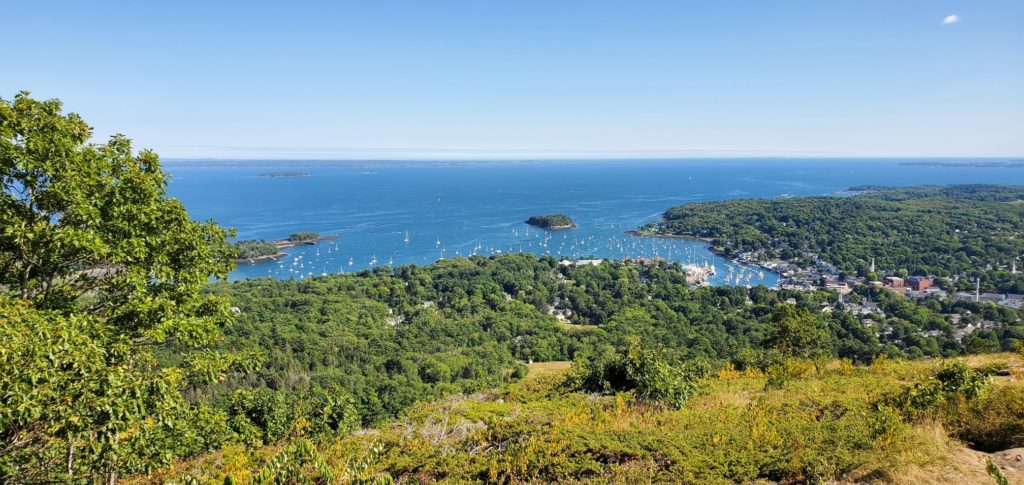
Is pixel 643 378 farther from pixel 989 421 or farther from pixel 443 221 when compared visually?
pixel 443 221

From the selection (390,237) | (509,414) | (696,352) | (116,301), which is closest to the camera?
(116,301)

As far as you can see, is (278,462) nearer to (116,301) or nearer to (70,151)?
(116,301)

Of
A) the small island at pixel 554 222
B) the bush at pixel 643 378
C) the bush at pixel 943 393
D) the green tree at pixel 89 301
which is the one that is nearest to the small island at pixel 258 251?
the small island at pixel 554 222

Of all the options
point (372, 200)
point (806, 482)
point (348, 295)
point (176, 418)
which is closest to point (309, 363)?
point (348, 295)

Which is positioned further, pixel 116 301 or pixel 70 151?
pixel 116 301

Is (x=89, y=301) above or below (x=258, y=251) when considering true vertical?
above

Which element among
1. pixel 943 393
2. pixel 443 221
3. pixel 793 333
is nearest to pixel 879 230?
pixel 443 221

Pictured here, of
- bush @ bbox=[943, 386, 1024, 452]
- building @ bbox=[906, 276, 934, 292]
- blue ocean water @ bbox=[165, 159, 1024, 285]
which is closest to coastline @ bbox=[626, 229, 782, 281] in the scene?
blue ocean water @ bbox=[165, 159, 1024, 285]
